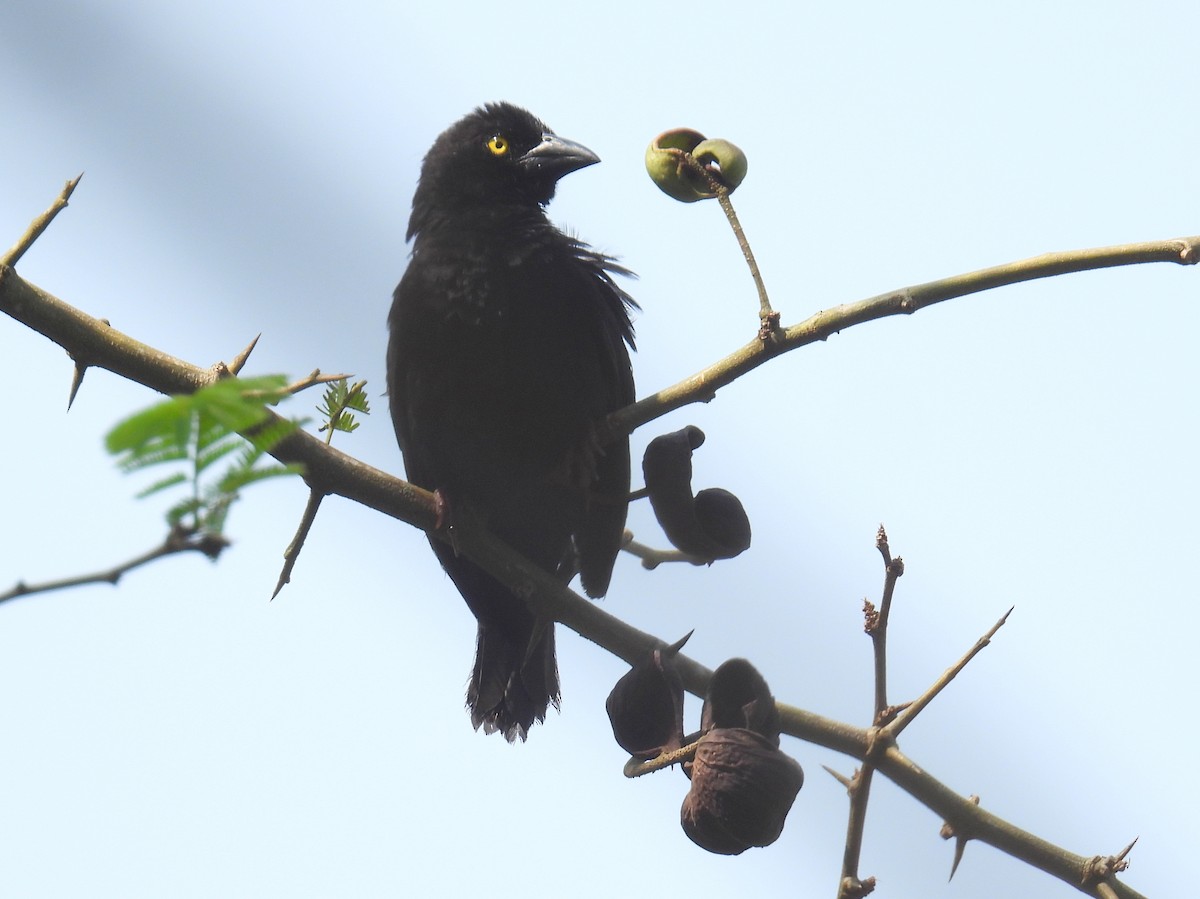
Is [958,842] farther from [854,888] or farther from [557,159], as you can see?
[557,159]

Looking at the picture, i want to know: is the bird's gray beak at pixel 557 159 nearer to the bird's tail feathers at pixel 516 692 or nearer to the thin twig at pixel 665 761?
the bird's tail feathers at pixel 516 692

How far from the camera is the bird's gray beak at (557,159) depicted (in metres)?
4.44

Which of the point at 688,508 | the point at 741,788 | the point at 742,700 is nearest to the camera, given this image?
the point at 741,788

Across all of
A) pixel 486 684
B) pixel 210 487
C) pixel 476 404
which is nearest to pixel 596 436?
pixel 476 404

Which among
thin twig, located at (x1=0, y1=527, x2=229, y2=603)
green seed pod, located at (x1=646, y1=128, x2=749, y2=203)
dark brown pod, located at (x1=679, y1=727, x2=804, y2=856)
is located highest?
green seed pod, located at (x1=646, y1=128, x2=749, y2=203)

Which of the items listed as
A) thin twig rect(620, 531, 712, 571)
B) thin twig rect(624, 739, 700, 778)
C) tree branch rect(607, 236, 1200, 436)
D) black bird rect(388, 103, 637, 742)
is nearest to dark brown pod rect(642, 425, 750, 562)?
thin twig rect(620, 531, 712, 571)

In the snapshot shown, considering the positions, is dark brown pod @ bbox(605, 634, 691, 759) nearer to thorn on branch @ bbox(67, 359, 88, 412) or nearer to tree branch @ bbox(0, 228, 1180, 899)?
tree branch @ bbox(0, 228, 1180, 899)

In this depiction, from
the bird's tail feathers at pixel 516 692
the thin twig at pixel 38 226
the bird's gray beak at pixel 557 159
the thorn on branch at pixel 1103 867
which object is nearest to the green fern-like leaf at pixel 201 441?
the thin twig at pixel 38 226

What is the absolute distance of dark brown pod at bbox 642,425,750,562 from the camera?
3.08 metres

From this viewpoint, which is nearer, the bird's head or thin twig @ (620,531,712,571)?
thin twig @ (620,531,712,571)

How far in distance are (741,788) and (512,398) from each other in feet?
5.28

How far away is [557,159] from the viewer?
444cm

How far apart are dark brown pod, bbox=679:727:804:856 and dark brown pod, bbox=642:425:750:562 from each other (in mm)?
684

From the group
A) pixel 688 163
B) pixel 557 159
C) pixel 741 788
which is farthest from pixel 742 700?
pixel 557 159
